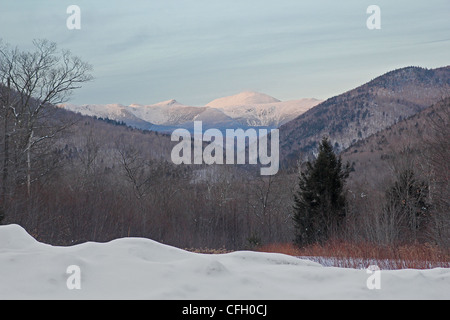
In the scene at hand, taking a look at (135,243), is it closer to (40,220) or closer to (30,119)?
(40,220)

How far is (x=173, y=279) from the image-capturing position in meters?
4.80

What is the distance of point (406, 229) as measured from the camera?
22.0 m

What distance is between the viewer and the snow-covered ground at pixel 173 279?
4.52m
